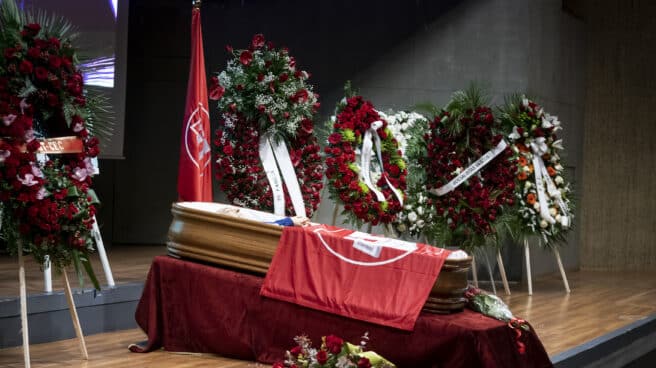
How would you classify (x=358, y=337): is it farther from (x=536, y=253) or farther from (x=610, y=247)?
(x=610, y=247)

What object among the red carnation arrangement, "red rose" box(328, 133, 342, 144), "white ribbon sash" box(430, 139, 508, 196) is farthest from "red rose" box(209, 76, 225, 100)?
"white ribbon sash" box(430, 139, 508, 196)

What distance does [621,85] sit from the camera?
11125mm

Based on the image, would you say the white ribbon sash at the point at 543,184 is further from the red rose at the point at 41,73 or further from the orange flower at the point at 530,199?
the red rose at the point at 41,73

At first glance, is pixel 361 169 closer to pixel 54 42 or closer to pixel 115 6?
pixel 115 6

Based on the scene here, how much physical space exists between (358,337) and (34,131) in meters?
1.94

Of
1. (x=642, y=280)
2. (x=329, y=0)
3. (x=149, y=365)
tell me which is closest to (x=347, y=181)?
(x=149, y=365)

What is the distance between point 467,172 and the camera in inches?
299

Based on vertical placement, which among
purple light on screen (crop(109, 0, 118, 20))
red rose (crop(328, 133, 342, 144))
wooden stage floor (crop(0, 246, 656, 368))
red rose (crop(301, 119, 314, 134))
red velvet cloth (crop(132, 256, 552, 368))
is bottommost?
wooden stage floor (crop(0, 246, 656, 368))

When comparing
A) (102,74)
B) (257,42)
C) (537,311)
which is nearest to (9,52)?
(257,42)

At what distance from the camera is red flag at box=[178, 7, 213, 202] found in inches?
266

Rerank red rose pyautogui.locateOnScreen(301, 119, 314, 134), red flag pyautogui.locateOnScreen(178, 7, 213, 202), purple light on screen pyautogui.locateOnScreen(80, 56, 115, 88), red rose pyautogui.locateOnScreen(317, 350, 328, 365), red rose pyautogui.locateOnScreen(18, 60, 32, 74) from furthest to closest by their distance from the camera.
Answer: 1. purple light on screen pyautogui.locateOnScreen(80, 56, 115, 88)
2. red flag pyautogui.locateOnScreen(178, 7, 213, 202)
3. red rose pyautogui.locateOnScreen(301, 119, 314, 134)
4. red rose pyautogui.locateOnScreen(18, 60, 32, 74)
5. red rose pyautogui.locateOnScreen(317, 350, 328, 365)

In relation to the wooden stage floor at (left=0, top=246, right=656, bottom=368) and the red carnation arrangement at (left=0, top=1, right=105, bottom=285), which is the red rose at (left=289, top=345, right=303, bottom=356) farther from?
the red carnation arrangement at (left=0, top=1, right=105, bottom=285)

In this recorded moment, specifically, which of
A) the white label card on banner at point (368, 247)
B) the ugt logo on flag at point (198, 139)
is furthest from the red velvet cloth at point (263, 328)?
the ugt logo on flag at point (198, 139)

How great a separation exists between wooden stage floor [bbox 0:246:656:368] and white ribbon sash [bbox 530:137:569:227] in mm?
692
